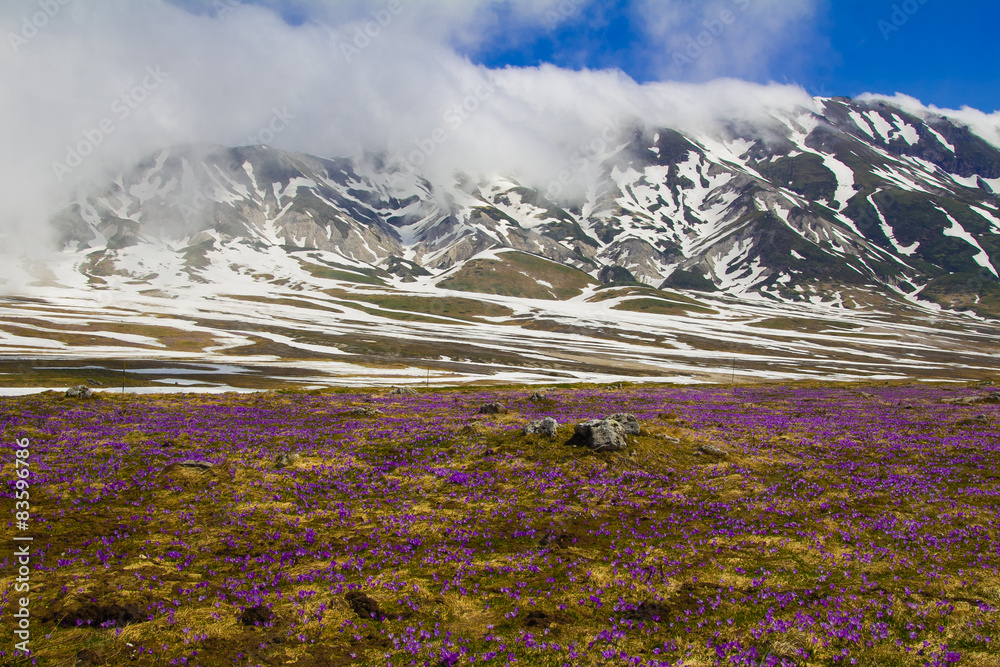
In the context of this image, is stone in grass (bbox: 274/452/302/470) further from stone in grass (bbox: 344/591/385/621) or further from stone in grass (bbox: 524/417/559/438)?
stone in grass (bbox: 344/591/385/621)

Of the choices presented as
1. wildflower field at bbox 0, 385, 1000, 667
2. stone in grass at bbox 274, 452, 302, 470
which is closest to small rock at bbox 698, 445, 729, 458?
wildflower field at bbox 0, 385, 1000, 667

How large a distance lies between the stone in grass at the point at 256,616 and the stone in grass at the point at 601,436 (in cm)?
1689

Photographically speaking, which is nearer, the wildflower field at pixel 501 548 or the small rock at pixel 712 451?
the wildflower field at pixel 501 548

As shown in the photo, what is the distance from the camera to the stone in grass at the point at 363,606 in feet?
39.8

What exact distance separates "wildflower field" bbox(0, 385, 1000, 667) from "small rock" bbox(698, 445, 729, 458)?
78mm

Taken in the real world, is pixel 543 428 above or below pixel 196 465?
above

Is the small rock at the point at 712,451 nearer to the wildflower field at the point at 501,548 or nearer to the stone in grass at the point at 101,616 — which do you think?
the wildflower field at the point at 501,548

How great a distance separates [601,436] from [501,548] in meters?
11.0

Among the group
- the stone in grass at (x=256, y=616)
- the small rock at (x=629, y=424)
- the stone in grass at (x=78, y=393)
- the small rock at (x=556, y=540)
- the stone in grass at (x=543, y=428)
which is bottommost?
the stone in grass at (x=256, y=616)

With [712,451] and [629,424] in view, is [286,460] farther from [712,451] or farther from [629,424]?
[712,451]

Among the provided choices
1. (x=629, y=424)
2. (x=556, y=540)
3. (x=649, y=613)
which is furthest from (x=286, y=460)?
(x=649, y=613)

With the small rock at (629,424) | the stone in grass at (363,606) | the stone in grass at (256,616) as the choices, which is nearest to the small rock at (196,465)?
the stone in grass at (256,616)

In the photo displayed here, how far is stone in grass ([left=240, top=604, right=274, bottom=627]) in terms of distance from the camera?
465 inches

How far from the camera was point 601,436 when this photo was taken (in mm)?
25969
